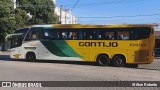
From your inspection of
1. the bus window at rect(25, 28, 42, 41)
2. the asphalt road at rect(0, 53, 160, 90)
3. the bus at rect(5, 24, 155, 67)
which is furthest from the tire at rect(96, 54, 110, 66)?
the bus window at rect(25, 28, 42, 41)

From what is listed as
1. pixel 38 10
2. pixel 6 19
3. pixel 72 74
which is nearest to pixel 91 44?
pixel 72 74

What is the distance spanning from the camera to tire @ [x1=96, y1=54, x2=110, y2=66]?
2577cm

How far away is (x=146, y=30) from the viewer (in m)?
24.5

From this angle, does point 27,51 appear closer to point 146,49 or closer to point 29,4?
point 146,49

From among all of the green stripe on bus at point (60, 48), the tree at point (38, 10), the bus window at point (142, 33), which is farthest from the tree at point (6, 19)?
the bus window at point (142, 33)

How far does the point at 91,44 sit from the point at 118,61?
7.15 feet

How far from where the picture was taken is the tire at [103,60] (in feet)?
84.5

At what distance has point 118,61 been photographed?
2548 cm

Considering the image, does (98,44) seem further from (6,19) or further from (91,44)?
(6,19)

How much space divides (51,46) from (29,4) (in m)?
31.0

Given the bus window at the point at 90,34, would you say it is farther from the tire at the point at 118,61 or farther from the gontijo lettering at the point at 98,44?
the tire at the point at 118,61

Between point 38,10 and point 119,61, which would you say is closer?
point 119,61

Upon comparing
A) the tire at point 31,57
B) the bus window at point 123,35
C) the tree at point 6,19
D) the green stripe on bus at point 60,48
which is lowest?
the tire at point 31,57

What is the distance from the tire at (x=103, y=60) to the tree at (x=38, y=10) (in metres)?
32.6
